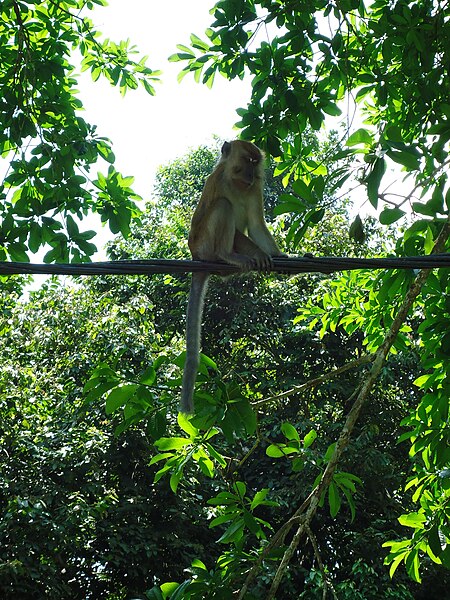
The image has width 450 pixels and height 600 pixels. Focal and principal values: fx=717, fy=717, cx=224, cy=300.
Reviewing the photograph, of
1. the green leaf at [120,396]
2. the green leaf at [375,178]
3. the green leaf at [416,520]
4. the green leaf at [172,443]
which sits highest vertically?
the green leaf at [375,178]

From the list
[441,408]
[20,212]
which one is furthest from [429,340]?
[20,212]

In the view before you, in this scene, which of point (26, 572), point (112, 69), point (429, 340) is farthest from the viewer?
point (26, 572)

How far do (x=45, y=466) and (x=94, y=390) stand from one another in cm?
623

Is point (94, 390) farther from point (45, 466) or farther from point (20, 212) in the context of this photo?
point (45, 466)

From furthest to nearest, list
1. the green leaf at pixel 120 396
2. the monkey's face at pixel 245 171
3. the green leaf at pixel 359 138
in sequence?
the monkey's face at pixel 245 171 → the green leaf at pixel 120 396 → the green leaf at pixel 359 138

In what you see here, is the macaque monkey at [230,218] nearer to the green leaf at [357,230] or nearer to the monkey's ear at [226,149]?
the monkey's ear at [226,149]

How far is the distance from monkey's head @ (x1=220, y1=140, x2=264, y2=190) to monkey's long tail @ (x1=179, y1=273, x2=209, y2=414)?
70 centimetres

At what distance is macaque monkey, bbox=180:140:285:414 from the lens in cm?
388

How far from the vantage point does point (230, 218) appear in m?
4.10

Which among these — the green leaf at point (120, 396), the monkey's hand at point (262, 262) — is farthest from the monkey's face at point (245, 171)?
the green leaf at point (120, 396)

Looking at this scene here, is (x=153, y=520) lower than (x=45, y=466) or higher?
lower

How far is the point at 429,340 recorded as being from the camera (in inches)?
142

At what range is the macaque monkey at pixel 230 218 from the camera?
3883 mm

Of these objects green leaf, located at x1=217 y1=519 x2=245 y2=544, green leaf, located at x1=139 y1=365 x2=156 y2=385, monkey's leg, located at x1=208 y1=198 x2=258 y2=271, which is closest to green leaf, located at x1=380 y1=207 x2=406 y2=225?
green leaf, located at x1=139 y1=365 x2=156 y2=385
